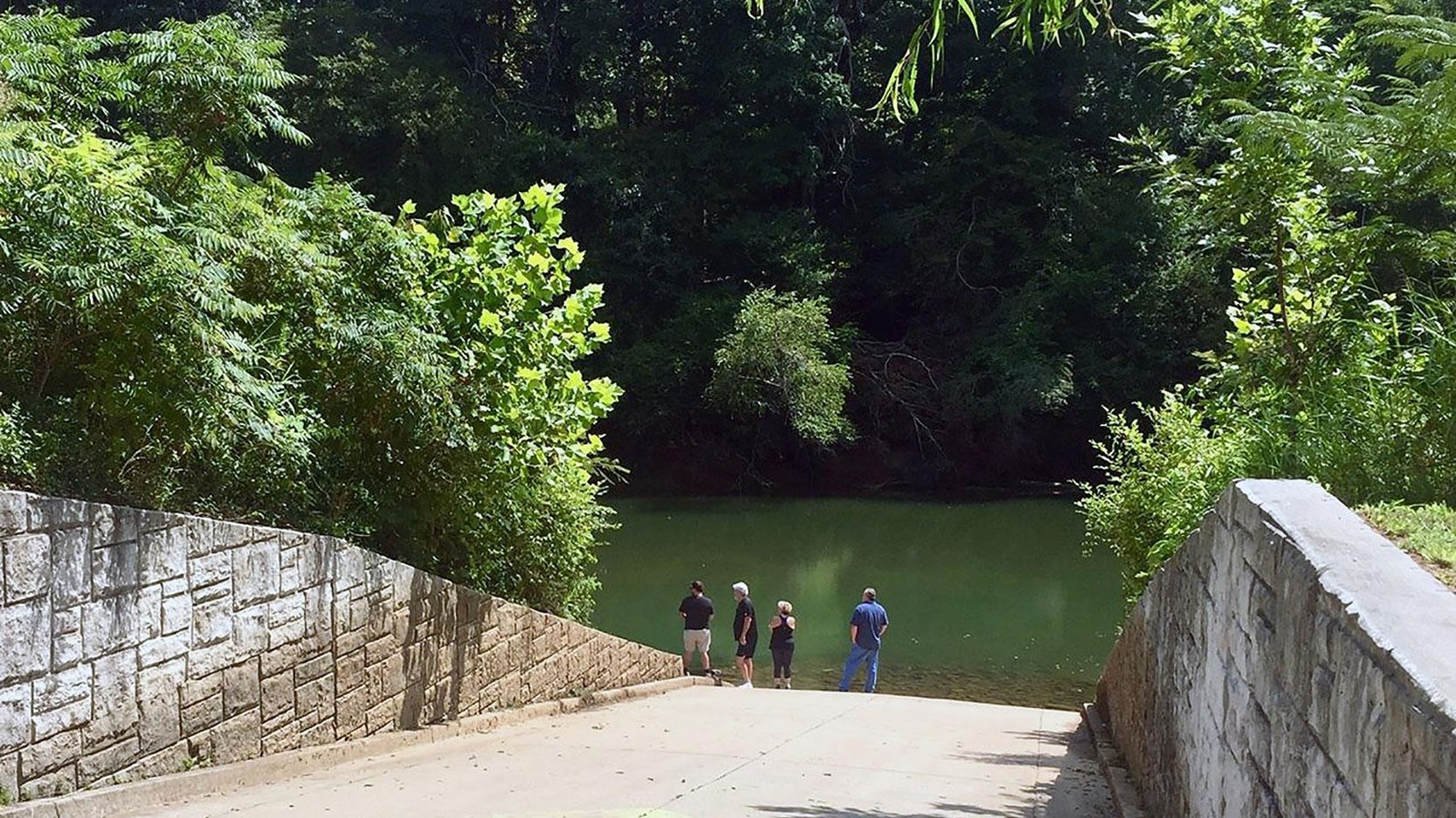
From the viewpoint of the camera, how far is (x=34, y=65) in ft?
26.9

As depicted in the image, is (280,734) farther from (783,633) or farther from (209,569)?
(783,633)

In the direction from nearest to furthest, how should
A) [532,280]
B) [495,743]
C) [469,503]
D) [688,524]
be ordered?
[495,743], [469,503], [532,280], [688,524]

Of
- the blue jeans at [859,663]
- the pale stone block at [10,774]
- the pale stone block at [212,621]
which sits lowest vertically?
the blue jeans at [859,663]

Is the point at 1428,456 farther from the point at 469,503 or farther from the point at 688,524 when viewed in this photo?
the point at 688,524

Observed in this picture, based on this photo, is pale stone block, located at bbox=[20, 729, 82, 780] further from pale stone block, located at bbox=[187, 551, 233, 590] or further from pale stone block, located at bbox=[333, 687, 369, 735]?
pale stone block, located at bbox=[333, 687, 369, 735]

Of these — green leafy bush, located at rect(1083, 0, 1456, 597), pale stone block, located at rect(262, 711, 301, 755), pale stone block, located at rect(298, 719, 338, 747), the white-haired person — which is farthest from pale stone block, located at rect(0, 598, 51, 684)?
the white-haired person

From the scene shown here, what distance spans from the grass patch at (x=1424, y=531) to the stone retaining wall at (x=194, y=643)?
4766mm

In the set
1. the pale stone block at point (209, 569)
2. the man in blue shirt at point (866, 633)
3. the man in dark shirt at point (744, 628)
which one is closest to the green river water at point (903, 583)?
the man in blue shirt at point (866, 633)

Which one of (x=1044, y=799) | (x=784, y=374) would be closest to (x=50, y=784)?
(x=1044, y=799)

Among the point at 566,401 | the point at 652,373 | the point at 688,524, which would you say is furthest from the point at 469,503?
the point at 652,373

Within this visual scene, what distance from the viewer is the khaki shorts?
16.1 meters

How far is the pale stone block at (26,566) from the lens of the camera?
5.21 meters

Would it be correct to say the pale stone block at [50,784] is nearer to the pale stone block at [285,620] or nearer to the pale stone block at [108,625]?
the pale stone block at [108,625]

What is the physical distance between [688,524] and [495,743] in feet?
69.9
